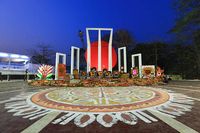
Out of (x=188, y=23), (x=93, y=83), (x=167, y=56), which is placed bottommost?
(x=93, y=83)

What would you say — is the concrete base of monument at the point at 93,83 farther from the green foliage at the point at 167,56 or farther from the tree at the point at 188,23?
the green foliage at the point at 167,56

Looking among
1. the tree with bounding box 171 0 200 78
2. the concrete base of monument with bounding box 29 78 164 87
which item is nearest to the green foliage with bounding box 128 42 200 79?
the tree with bounding box 171 0 200 78

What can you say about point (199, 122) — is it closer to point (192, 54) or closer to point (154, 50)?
point (192, 54)

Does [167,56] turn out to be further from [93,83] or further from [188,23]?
[93,83]

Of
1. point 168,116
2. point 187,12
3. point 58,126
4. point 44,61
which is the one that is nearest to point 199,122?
point 168,116

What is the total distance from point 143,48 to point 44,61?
30.9 meters

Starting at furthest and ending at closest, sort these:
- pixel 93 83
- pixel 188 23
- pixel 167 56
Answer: pixel 167 56 → pixel 188 23 → pixel 93 83

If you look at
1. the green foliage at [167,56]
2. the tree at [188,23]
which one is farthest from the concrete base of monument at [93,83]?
the green foliage at [167,56]

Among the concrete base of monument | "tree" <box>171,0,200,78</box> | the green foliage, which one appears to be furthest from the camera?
the green foliage

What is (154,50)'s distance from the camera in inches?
1549

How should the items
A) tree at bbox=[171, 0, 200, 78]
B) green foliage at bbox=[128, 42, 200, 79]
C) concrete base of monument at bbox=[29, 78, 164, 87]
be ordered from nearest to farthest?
1. concrete base of monument at bbox=[29, 78, 164, 87]
2. tree at bbox=[171, 0, 200, 78]
3. green foliage at bbox=[128, 42, 200, 79]

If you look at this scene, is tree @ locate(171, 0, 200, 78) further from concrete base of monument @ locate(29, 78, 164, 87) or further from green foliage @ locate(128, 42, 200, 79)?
concrete base of monument @ locate(29, 78, 164, 87)

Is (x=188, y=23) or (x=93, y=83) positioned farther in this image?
(x=188, y=23)

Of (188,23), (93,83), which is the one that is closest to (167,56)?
(188,23)
